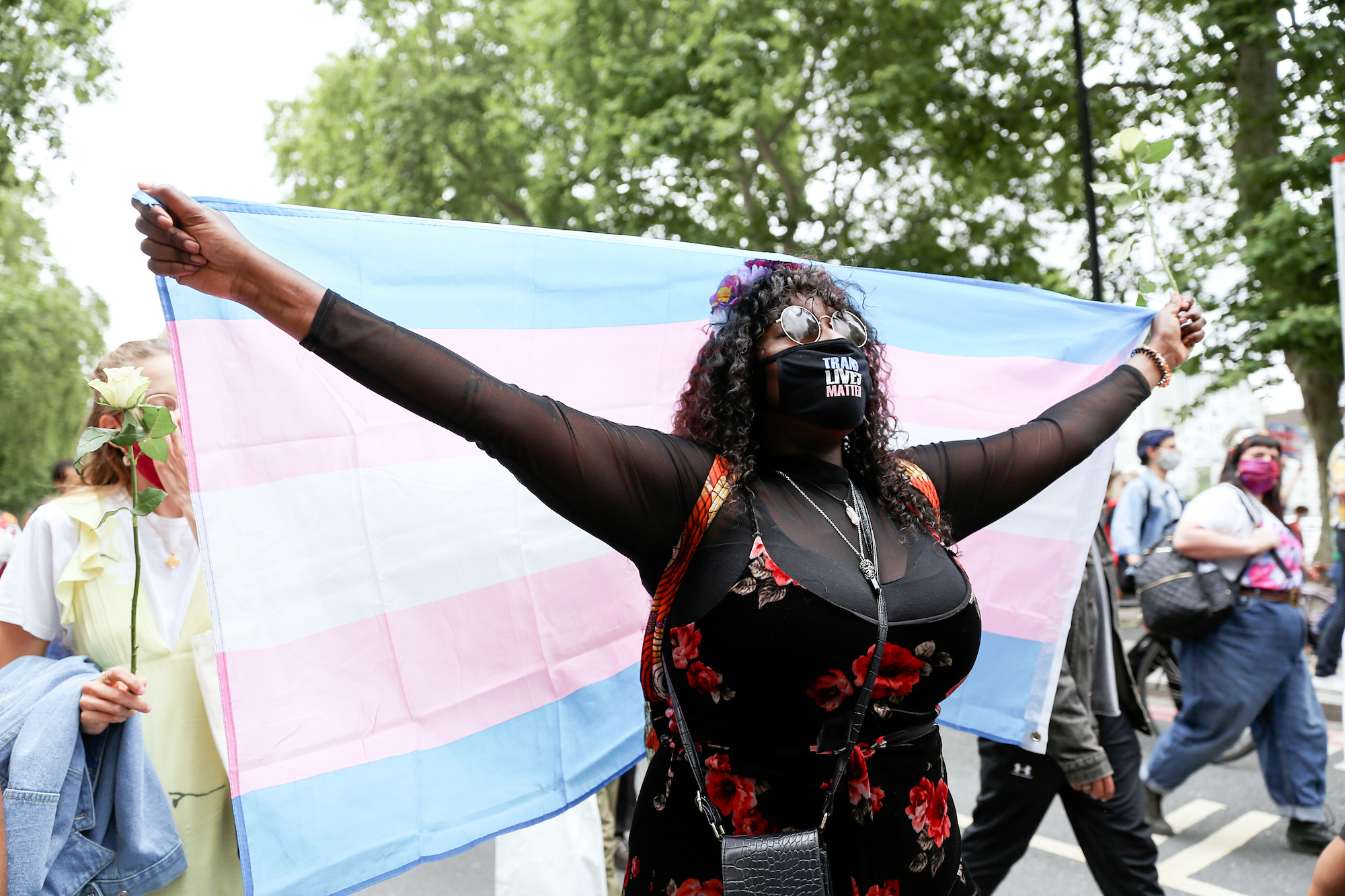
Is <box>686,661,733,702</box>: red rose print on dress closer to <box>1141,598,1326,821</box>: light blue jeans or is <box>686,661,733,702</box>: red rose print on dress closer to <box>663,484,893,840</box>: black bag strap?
<box>663,484,893,840</box>: black bag strap

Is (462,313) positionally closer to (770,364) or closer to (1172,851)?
(770,364)

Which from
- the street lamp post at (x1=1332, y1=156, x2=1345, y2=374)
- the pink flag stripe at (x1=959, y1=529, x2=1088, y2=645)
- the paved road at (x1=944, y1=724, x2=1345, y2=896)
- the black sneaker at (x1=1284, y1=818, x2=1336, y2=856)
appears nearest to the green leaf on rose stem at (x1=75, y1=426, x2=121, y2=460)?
the pink flag stripe at (x1=959, y1=529, x2=1088, y2=645)

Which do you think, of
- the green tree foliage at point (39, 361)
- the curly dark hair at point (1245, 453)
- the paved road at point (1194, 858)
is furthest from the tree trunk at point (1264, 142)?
the green tree foliage at point (39, 361)

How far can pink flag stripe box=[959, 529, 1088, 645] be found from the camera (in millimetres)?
A: 2857

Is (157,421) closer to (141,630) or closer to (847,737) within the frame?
(141,630)

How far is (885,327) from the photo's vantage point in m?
2.89

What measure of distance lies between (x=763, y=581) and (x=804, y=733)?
0.28 meters

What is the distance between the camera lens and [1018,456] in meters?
2.22

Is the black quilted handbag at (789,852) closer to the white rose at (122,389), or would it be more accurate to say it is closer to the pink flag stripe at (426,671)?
the pink flag stripe at (426,671)

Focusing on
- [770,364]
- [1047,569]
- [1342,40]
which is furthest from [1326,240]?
[770,364]

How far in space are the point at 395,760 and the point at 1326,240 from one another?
1005cm

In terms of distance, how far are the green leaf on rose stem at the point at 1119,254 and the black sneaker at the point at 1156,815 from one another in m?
3.24

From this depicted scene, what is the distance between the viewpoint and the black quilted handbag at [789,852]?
167 cm

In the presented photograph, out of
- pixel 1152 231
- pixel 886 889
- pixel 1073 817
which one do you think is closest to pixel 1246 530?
pixel 1073 817
